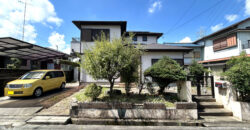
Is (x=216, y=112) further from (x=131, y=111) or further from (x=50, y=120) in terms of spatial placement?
(x=50, y=120)

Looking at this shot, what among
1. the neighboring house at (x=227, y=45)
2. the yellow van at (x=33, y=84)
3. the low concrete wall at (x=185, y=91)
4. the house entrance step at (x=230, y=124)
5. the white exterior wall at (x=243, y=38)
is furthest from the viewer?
the white exterior wall at (x=243, y=38)

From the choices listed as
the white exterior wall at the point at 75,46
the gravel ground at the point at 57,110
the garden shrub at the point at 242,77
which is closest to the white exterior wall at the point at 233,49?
the garden shrub at the point at 242,77

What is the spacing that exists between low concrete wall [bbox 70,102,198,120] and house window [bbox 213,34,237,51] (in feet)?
42.1

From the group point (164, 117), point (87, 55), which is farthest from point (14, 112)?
point (164, 117)

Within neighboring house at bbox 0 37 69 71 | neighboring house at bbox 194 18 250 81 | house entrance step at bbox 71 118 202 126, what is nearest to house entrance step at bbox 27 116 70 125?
house entrance step at bbox 71 118 202 126

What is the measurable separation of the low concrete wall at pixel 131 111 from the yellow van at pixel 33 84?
3.82 meters

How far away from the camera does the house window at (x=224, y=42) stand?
33.9 feet

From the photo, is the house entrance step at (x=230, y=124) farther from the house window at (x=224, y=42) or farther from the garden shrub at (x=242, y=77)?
the house window at (x=224, y=42)

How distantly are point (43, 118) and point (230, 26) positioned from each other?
21.2m

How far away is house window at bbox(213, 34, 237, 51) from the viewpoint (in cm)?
1032

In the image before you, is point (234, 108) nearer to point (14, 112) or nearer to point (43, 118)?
point (43, 118)

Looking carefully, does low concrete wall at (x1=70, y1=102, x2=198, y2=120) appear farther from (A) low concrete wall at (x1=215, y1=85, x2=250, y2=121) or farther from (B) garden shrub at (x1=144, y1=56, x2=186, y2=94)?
(A) low concrete wall at (x1=215, y1=85, x2=250, y2=121)

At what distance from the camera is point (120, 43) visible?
3709 millimetres

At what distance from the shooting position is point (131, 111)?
3.22 meters
